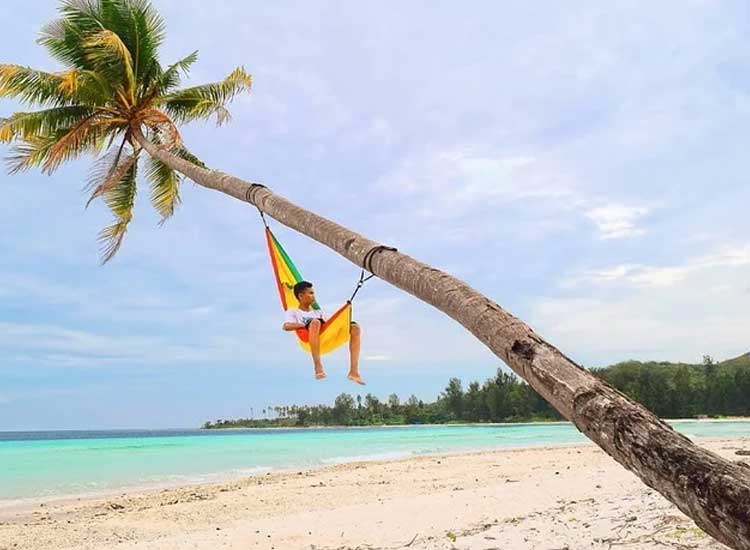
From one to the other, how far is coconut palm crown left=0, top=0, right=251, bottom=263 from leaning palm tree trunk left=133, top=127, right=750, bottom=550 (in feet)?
15.9

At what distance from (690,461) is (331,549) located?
4.04 meters

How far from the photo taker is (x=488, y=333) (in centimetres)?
240

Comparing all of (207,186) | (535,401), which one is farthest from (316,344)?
(535,401)

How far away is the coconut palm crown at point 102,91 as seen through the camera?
6.95m

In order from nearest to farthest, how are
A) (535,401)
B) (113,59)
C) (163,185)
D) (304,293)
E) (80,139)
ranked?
(304,293) < (113,59) < (80,139) < (163,185) < (535,401)

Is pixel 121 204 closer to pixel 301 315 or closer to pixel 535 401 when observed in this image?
pixel 301 315

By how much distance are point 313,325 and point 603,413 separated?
3254 mm

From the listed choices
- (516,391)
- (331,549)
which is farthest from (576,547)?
(516,391)

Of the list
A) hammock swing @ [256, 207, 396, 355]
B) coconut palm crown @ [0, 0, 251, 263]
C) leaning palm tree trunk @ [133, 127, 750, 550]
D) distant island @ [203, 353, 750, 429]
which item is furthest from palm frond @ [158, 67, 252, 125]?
distant island @ [203, 353, 750, 429]

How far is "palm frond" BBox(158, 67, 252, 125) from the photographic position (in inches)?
321

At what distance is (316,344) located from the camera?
16.2 ft

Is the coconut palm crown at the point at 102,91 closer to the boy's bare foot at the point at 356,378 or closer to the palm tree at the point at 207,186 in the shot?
the palm tree at the point at 207,186

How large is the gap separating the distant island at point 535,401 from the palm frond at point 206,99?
35655 mm

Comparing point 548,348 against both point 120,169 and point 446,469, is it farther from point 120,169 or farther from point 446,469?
point 446,469
